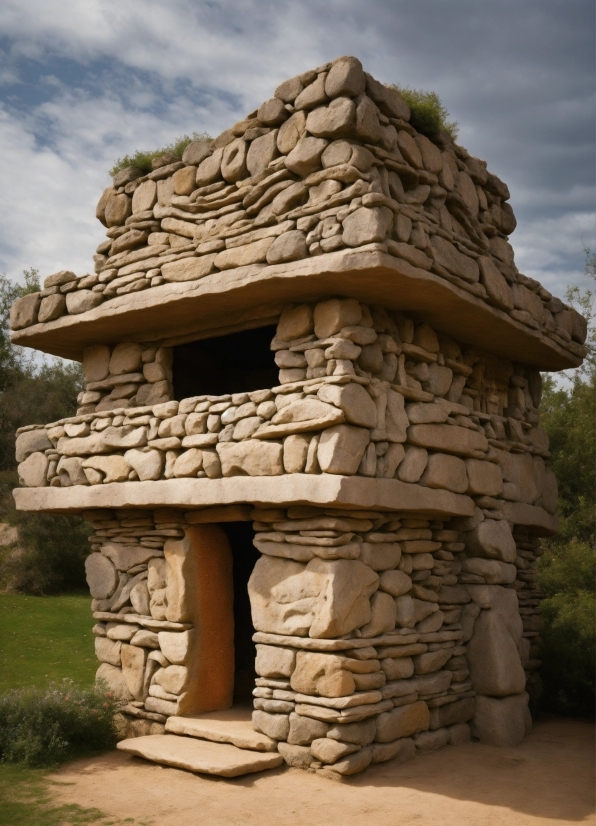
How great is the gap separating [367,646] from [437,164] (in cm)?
425

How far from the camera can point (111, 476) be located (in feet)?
24.0

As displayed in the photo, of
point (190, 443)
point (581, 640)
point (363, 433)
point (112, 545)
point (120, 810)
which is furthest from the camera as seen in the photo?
point (581, 640)

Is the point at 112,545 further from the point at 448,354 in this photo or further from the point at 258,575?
the point at 448,354

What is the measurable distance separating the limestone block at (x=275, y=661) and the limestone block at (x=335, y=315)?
2504mm

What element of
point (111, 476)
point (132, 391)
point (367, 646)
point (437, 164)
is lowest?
point (367, 646)

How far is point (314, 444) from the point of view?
5973mm

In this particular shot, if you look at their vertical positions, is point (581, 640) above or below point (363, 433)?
below

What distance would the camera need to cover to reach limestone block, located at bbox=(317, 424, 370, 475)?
5.81 meters

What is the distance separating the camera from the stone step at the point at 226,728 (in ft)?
20.1

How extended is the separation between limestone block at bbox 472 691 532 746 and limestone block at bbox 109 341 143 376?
449 cm

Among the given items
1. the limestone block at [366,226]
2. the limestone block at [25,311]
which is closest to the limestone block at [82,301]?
the limestone block at [25,311]

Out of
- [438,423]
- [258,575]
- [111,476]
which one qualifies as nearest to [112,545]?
[111,476]

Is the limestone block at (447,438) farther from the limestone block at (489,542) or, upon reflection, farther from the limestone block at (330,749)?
the limestone block at (330,749)

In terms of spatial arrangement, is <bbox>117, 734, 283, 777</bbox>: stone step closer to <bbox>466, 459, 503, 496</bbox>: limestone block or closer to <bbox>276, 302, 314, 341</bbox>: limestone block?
<bbox>466, 459, 503, 496</bbox>: limestone block
